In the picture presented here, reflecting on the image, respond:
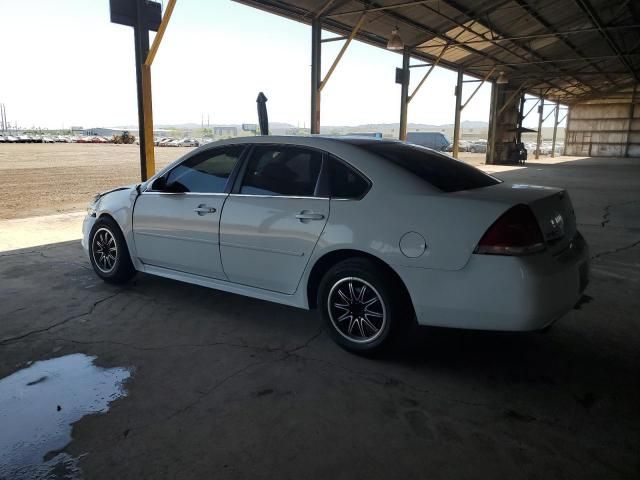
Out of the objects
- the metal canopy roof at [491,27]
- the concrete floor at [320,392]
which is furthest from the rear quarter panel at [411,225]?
the metal canopy roof at [491,27]

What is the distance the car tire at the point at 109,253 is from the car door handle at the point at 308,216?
206cm

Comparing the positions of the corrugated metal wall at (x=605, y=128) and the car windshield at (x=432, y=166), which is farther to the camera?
the corrugated metal wall at (x=605, y=128)

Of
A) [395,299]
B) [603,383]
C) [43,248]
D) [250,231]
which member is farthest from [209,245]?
[43,248]

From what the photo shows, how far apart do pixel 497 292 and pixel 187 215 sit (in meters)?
2.43

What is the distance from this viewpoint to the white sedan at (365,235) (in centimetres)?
267

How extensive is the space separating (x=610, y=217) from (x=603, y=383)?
7.32m

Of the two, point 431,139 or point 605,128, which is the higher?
point 605,128

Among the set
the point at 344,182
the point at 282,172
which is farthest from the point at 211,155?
the point at 344,182

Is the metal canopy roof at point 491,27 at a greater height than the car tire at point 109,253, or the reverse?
the metal canopy roof at point 491,27

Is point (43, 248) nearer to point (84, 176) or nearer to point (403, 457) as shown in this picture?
point (403, 457)

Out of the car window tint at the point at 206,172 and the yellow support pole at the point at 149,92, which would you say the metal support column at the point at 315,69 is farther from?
the car window tint at the point at 206,172

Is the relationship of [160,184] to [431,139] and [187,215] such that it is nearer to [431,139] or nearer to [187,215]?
[187,215]

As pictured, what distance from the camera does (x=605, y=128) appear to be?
40.9m

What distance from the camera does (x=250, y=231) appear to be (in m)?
3.47
